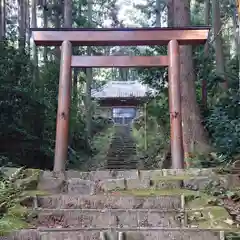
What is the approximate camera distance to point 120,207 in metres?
4.86

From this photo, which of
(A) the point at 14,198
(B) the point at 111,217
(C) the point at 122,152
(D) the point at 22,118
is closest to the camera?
(B) the point at 111,217

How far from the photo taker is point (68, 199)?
495cm

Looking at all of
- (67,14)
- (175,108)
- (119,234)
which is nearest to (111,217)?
(119,234)

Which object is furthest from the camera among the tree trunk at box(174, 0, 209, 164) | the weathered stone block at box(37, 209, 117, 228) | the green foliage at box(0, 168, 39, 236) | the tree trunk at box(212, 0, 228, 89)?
the tree trunk at box(212, 0, 228, 89)

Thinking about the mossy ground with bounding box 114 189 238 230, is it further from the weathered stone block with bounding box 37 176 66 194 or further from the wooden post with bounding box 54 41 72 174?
the wooden post with bounding box 54 41 72 174

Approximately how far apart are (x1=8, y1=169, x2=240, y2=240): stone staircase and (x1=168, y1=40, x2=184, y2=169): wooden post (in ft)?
3.64

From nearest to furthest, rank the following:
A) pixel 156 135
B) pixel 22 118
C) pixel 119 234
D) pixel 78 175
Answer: pixel 119 234 < pixel 78 175 < pixel 22 118 < pixel 156 135

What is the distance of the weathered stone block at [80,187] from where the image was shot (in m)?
5.48

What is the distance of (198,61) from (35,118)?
539 cm

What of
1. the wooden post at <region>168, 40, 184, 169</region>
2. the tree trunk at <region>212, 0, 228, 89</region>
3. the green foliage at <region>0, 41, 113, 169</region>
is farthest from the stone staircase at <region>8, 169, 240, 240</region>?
the tree trunk at <region>212, 0, 228, 89</region>

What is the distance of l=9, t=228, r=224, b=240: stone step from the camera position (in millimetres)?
3688

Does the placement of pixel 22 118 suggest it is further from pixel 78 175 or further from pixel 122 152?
pixel 122 152

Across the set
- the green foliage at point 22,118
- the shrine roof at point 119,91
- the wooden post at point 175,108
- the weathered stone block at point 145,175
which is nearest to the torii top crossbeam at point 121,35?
the wooden post at point 175,108

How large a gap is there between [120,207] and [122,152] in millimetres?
13362
